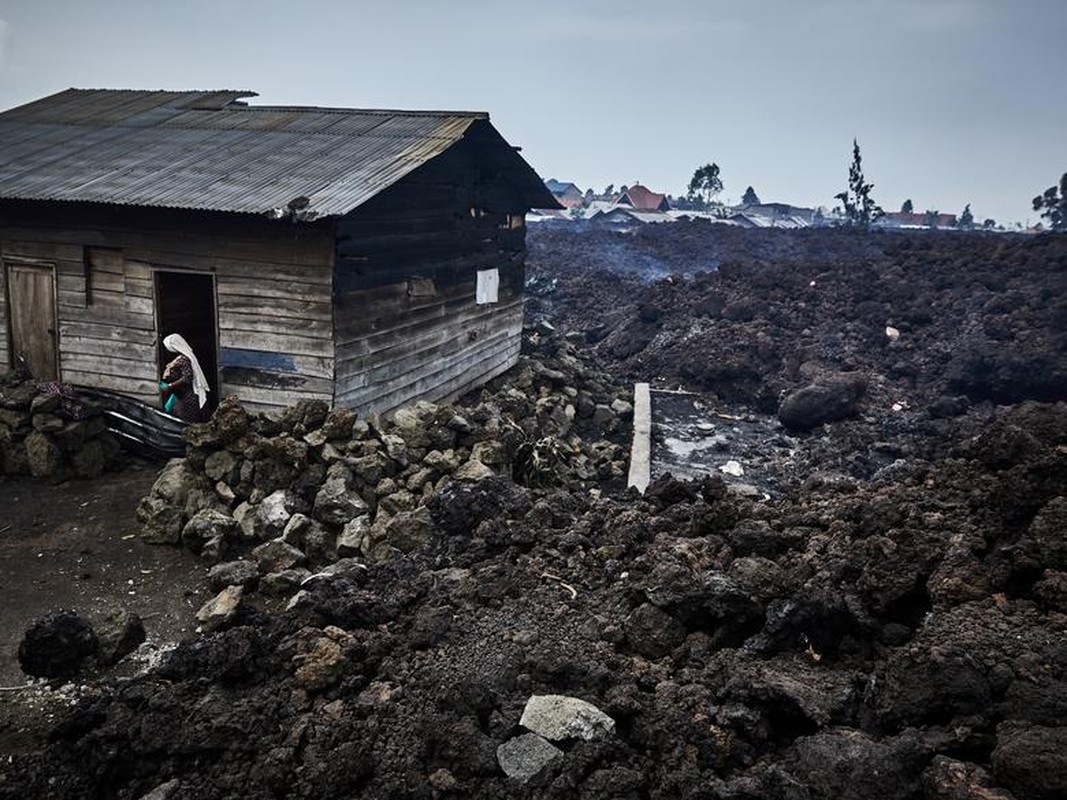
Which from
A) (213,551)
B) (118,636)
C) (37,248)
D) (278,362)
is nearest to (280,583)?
(213,551)

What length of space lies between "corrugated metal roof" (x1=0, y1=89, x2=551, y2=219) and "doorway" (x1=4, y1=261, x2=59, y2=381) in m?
1.12

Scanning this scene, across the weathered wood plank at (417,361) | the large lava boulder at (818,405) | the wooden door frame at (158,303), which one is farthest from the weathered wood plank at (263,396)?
the large lava boulder at (818,405)

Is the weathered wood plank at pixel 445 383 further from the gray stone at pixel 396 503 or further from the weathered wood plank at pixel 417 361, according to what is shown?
the gray stone at pixel 396 503

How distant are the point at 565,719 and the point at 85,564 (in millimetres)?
5563

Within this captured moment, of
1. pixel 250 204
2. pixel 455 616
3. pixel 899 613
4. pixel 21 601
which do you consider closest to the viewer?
pixel 899 613

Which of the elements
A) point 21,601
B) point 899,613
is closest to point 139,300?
point 21,601

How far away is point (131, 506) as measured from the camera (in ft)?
26.9

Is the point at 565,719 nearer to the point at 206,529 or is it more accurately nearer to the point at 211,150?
the point at 206,529

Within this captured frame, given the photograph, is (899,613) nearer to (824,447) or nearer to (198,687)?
(198,687)

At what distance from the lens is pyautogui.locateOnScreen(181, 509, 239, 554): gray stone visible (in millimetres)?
7242

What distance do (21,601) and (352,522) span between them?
110 inches

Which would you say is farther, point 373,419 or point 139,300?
point 139,300

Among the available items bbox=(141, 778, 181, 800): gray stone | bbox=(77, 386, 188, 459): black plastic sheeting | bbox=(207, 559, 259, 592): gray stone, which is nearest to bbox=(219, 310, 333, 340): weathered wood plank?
bbox=(77, 386, 188, 459): black plastic sheeting

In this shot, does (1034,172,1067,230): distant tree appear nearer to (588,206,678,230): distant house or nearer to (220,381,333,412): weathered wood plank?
(588,206,678,230): distant house
